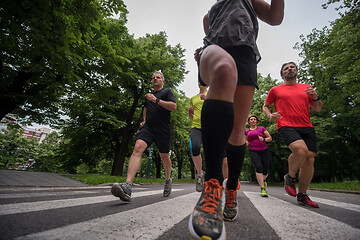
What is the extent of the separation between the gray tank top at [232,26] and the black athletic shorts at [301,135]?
1912 mm

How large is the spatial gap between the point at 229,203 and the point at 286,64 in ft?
9.83

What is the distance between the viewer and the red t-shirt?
3.05 metres

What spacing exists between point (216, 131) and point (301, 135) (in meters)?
2.57

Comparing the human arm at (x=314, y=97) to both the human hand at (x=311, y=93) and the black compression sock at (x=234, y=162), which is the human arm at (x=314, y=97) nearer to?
the human hand at (x=311, y=93)

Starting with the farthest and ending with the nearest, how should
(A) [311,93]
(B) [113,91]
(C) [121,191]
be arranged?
(B) [113,91] → (A) [311,93] → (C) [121,191]

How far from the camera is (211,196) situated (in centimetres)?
111

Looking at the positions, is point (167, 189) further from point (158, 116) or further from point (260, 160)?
point (260, 160)

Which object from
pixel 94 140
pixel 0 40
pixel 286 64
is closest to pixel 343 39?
pixel 286 64

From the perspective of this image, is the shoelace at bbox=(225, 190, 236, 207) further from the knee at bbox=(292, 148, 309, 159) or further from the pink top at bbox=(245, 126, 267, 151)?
the pink top at bbox=(245, 126, 267, 151)

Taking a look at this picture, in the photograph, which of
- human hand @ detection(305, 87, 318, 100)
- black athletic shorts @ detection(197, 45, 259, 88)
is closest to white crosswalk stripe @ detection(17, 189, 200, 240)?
black athletic shorts @ detection(197, 45, 259, 88)

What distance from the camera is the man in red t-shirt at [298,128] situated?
9.35ft

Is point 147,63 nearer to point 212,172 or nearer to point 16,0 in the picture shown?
point 16,0

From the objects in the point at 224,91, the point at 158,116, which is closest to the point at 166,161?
the point at 158,116

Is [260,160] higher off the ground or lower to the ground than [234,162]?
higher
